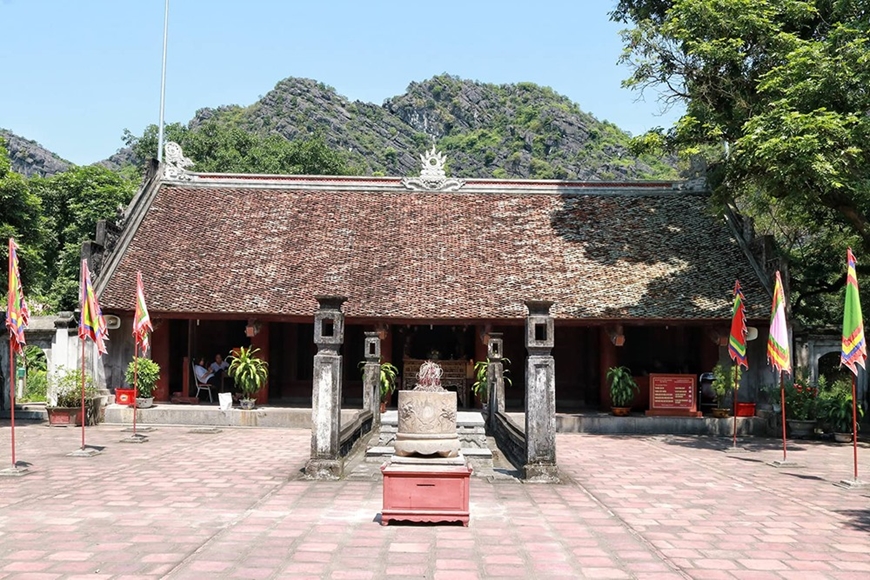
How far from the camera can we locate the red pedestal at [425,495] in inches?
297

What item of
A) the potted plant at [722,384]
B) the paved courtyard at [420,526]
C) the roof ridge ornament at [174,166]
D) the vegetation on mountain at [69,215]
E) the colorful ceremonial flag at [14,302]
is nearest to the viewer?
the paved courtyard at [420,526]

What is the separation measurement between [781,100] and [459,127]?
6845 centimetres

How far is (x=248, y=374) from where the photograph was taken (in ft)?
56.5

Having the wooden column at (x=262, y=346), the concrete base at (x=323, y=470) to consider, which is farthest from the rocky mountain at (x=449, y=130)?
the concrete base at (x=323, y=470)

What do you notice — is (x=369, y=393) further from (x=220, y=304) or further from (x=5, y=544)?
(x=5, y=544)

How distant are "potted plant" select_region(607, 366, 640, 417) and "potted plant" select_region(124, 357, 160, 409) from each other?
1057 centimetres

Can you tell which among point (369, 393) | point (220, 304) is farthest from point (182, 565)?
point (220, 304)

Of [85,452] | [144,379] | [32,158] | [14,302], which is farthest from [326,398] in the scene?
[32,158]

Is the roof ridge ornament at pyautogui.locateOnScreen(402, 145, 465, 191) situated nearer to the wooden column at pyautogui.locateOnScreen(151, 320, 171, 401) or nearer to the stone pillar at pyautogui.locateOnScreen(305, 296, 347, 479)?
the wooden column at pyautogui.locateOnScreen(151, 320, 171, 401)

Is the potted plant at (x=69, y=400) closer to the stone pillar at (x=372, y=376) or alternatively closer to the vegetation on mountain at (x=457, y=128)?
the stone pillar at (x=372, y=376)

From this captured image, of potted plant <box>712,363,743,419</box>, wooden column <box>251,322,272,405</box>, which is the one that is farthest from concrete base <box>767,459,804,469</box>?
wooden column <box>251,322,272,405</box>

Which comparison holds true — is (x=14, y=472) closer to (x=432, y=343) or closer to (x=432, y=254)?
(x=432, y=254)

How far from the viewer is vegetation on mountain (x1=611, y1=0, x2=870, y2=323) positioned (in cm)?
1348

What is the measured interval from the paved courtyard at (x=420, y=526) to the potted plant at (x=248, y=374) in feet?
15.7
